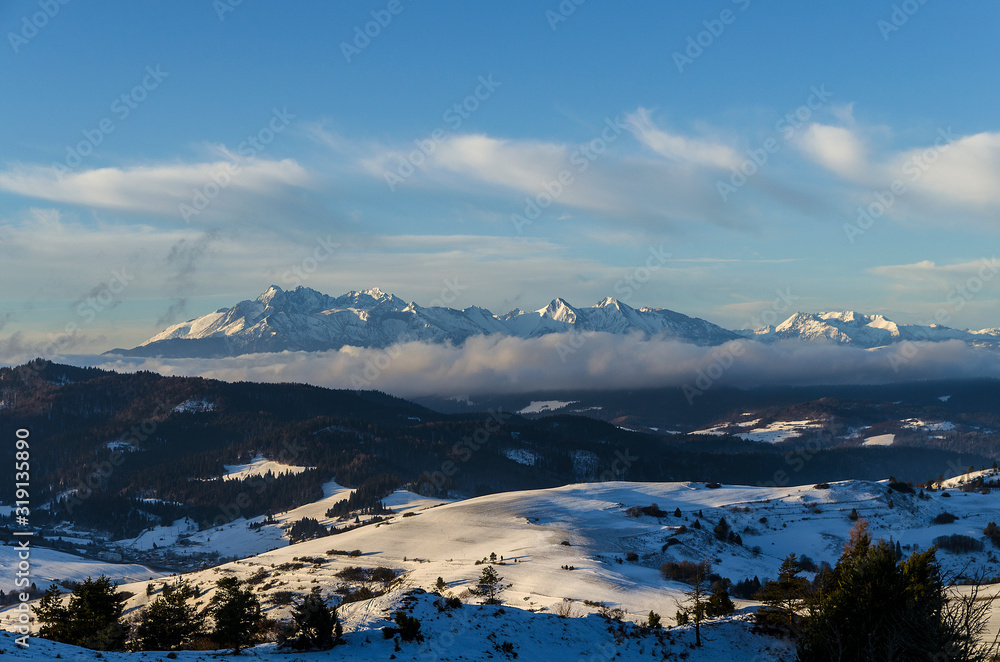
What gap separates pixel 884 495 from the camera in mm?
141875

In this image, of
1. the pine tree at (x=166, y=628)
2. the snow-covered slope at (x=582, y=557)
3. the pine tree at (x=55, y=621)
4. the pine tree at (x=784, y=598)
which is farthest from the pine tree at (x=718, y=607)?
the pine tree at (x=55, y=621)

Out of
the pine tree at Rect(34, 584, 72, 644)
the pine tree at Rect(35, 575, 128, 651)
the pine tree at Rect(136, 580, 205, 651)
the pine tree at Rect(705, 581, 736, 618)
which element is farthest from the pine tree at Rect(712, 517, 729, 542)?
the pine tree at Rect(34, 584, 72, 644)

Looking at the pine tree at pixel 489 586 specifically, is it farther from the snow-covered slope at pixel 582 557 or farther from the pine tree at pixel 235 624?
the pine tree at pixel 235 624

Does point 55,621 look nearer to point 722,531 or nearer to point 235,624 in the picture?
point 235,624

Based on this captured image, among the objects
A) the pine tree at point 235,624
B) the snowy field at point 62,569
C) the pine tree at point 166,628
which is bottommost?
the snowy field at point 62,569

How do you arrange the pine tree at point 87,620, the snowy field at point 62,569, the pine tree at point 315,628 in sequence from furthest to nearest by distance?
1. the snowy field at point 62,569
2. the pine tree at point 87,620
3. the pine tree at point 315,628

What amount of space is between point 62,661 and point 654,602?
50.6 m

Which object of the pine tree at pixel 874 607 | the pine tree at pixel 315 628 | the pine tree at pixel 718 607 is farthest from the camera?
the pine tree at pixel 718 607

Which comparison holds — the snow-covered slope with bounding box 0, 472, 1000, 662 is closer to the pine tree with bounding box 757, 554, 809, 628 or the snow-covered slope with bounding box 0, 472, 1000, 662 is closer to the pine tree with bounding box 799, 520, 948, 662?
the pine tree with bounding box 757, 554, 809, 628

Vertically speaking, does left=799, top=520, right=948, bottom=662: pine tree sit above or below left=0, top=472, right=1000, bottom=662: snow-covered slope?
above

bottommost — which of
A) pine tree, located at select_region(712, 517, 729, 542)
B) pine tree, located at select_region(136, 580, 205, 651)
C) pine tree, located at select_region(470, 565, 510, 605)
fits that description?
pine tree, located at select_region(712, 517, 729, 542)

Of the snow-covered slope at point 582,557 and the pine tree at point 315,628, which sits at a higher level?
the pine tree at point 315,628

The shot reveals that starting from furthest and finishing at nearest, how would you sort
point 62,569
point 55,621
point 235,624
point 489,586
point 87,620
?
point 62,569 → point 489,586 → point 55,621 → point 87,620 → point 235,624

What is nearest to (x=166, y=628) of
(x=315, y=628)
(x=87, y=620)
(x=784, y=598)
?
(x=87, y=620)
